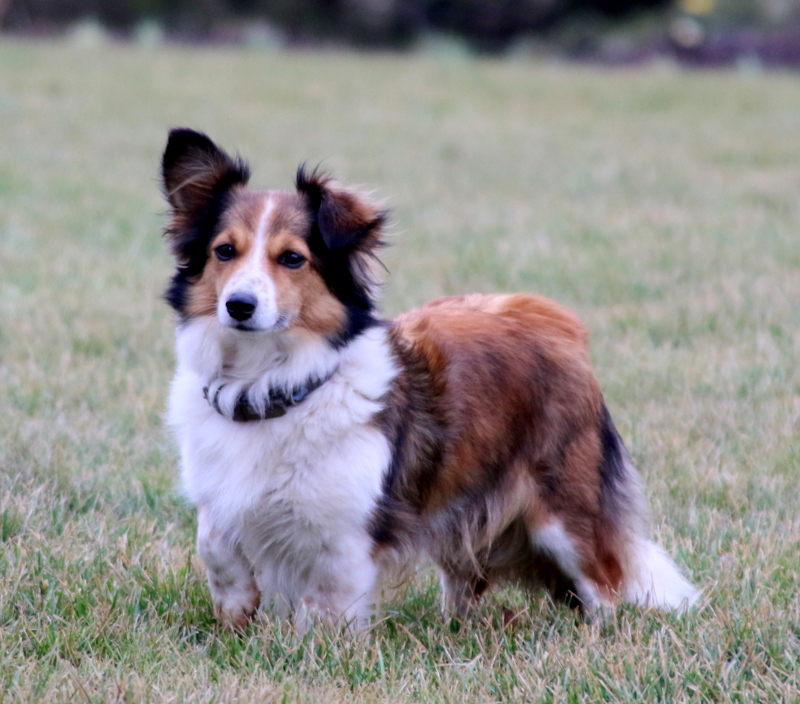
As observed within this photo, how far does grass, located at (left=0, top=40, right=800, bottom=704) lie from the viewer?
3.55 m

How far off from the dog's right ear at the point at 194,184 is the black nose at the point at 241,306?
1.26 ft

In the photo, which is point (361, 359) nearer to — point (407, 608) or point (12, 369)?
point (407, 608)

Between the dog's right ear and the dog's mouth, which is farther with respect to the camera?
the dog's right ear

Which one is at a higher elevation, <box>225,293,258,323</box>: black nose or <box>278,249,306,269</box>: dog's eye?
<box>278,249,306,269</box>: dog's eye

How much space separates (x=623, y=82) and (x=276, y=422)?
18.4 m

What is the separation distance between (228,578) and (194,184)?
1364 millimetres

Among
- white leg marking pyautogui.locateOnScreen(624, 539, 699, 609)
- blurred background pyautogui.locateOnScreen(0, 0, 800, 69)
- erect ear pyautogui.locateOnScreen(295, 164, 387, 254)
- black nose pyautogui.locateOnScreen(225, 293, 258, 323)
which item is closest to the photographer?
black nose pyautogui.locateOnScreen(225, 293, 258, 323)

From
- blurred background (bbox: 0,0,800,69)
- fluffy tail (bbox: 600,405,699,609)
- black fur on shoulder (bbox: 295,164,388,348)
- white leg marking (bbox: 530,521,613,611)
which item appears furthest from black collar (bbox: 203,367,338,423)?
blurred background (bbox: 0,0,800,69)

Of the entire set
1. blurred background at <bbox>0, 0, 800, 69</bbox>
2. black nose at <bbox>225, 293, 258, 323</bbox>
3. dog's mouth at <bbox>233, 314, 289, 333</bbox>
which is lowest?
blurred background at <bbox>0, 0, 800, 69</bbox>

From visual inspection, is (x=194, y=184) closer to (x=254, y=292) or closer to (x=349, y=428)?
(x=254, y=292)

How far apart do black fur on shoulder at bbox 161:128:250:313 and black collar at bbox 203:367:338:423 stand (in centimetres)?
41

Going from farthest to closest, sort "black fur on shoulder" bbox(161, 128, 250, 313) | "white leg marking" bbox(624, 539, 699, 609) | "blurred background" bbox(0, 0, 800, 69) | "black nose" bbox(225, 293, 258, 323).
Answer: "blurred background" bbox(0, 0, 800, 69) → "white leg marking" bbox(624, 539, 699, 609) → "black fur on shoulder" bbox(161, 128, 250, 313) → "black nose" bbox(225, 293, 258, 323)

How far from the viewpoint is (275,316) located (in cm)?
359

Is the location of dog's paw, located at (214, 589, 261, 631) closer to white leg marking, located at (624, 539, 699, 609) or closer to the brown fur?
the brown fur
